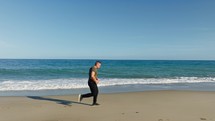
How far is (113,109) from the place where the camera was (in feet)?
26.4

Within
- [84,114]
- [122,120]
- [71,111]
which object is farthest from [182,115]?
[71,111]

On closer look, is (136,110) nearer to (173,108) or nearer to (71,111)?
(173,108)

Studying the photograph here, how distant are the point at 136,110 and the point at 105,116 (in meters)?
1.29

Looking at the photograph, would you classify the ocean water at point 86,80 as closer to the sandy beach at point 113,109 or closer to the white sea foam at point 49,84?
the white sea foam at point 49,84

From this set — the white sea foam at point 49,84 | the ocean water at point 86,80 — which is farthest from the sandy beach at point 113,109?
the white sea foam at point 49,84

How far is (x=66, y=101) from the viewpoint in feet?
31.3

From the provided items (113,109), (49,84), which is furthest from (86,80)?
(113,109)

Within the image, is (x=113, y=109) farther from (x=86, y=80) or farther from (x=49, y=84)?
(x=86, y=80)

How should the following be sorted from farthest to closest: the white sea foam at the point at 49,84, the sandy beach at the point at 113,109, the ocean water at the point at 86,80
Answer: the white sea foam at the point at 49,84 → the ocean water at the point at 86,80 → the sandy beach at the point at 113,109

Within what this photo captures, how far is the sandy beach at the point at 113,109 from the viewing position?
22.8 feet

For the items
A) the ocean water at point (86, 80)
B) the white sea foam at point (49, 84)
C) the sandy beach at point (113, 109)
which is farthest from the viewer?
the white sea foam at point (49, 84)

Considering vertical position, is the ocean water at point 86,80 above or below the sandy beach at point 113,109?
below

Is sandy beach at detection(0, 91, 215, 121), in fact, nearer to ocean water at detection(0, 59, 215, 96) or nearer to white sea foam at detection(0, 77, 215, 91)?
ocean water at detection(0, 59, 215, 96)

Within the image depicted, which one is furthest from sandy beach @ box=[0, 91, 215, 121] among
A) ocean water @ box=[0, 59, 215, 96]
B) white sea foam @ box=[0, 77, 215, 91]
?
white sea foam @ box=[0, 77, 215, 91]
